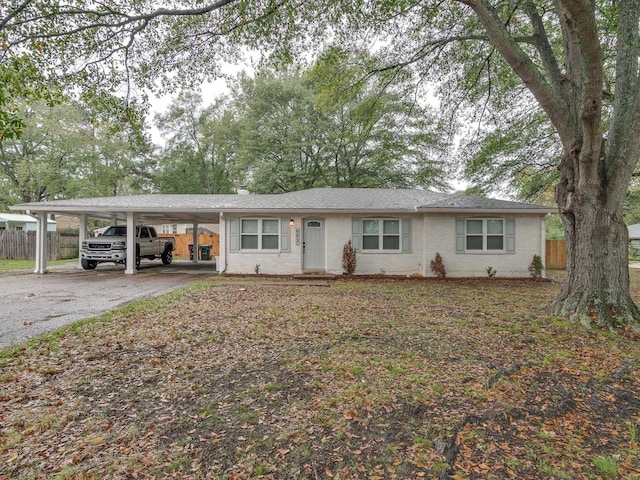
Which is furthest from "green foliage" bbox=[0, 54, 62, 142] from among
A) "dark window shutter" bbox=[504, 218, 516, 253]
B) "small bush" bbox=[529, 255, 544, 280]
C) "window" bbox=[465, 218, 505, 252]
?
"small bush" bbox=[529, 255, 544, 280]

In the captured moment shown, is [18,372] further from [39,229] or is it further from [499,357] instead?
[39,229]

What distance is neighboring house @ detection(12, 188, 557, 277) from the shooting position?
11484 millimetres

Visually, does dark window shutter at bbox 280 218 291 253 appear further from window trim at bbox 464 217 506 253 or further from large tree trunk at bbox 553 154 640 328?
large tree trunk at bbox 553 154 640 328

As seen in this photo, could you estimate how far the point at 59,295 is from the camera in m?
7.95

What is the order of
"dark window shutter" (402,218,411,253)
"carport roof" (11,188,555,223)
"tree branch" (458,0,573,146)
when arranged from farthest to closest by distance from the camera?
"dark window shutter" (402,218,411,253)
"carport roof" (11,188,555,223)
"tree branch" (458,0,573,146)

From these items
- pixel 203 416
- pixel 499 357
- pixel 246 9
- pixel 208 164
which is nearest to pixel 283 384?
pixel 203 416

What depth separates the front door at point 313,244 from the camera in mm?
12062

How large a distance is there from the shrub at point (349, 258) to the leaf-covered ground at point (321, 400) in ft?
19.7

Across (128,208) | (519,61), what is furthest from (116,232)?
(519,61)

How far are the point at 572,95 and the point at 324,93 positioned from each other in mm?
6062

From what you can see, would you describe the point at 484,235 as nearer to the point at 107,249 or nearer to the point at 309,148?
the point at 309,148

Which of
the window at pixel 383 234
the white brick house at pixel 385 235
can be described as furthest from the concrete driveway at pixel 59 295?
the window at pixel 383 234

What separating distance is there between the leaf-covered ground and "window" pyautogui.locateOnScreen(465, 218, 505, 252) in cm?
631

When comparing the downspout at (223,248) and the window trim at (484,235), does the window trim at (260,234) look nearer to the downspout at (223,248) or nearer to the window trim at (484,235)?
the downspout at (223,248)
